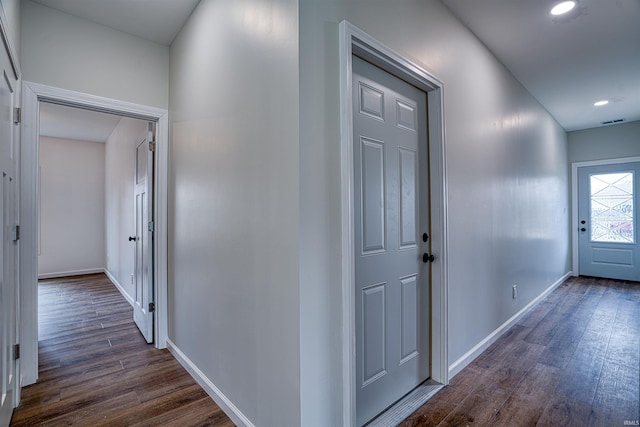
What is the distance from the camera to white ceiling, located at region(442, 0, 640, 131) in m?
2.29

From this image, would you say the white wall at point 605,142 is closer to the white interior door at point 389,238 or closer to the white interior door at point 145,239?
the white interior door at point 389,238

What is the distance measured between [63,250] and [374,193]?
6.77m

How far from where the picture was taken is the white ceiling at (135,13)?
7.27 ft

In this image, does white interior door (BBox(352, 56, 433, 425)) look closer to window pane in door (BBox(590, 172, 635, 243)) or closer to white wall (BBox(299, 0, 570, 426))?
white wall (BBox(299, 0, 570, 426))

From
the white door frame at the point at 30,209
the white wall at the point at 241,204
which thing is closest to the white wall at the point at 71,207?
the white door frame at the point at 30,209

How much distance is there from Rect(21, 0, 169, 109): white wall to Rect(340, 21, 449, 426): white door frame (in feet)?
6.73

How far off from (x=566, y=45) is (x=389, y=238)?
271cm

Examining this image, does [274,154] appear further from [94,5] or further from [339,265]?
[94,5]

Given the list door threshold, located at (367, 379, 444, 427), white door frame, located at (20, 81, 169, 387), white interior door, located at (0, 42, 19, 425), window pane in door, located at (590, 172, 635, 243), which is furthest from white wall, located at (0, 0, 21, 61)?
window pane in door, located at (590, 172, 635, 243)

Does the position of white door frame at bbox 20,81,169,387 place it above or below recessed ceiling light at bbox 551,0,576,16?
below

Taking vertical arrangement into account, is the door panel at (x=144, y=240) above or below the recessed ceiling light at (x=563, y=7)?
below

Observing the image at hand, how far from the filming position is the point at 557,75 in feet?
11.1

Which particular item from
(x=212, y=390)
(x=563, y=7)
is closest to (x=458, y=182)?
(x=563, y=7)

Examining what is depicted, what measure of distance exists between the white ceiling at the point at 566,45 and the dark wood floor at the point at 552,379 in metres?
2.72
